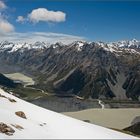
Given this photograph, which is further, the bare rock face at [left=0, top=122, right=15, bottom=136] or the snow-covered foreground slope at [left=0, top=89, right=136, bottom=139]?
the snow-covered foreground slope at [left=0, top=89, right=136, bottom=139]

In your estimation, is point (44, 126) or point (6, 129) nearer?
point (6, 129)

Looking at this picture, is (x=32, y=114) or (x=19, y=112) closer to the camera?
(x=19, y=112)

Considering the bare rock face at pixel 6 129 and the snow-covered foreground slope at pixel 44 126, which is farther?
the snow-covered foreground slope at pixel 44 126

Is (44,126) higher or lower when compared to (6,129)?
lower

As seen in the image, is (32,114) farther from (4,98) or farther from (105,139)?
(105,139)

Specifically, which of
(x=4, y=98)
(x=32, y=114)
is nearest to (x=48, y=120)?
(x=32, y=114)
